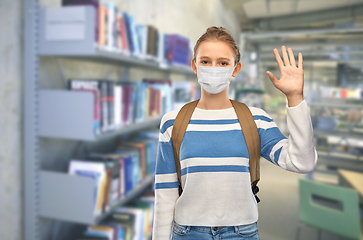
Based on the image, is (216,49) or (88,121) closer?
(216,49)

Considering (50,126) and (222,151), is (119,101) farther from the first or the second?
(222,151)

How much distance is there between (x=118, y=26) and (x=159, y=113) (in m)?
0.84

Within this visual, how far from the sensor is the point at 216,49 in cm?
43

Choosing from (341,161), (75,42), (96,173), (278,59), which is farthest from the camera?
(341,161)

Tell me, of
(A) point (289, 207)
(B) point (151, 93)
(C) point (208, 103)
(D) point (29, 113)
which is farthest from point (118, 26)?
(A) point (289, 207)

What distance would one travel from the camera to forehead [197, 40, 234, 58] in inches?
17.0

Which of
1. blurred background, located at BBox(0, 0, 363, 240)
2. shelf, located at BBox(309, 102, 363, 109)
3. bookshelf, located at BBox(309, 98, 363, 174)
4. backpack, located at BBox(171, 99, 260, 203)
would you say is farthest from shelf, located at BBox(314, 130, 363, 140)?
backpack, located at BBox(171, 99, 260, 203)

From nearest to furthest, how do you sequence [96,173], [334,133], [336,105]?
[96,173] < [336,105] < [334,133]

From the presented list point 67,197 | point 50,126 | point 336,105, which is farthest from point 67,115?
point 336,105

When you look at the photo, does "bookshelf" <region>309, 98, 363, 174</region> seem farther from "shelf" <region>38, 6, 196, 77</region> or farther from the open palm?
the open palm

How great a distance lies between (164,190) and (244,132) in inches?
7.2

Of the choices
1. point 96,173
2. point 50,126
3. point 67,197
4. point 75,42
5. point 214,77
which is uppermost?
point 75,42

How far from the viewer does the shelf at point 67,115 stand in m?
1.54

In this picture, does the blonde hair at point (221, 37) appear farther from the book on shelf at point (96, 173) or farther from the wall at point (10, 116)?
the wall at point (10, 116)
